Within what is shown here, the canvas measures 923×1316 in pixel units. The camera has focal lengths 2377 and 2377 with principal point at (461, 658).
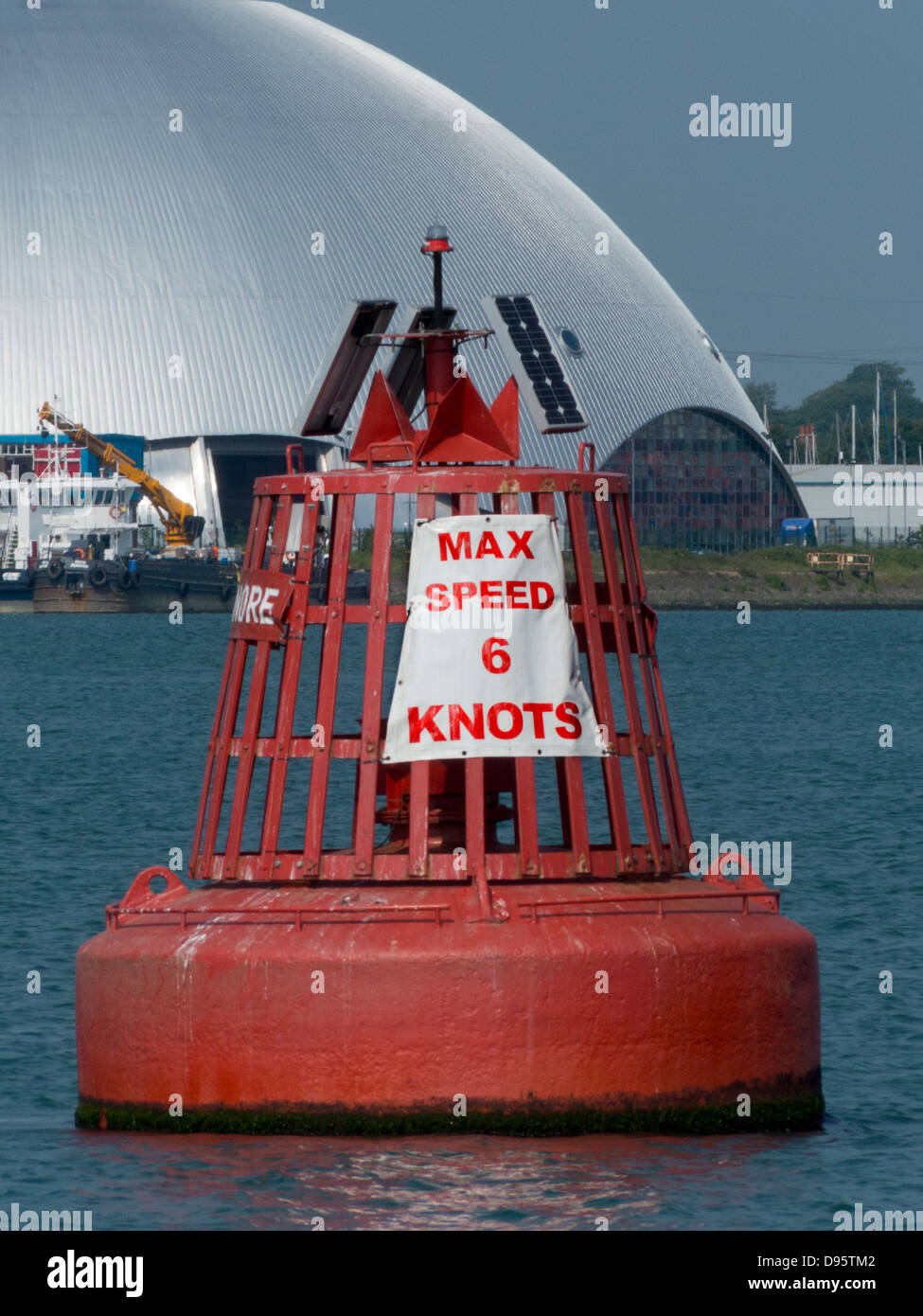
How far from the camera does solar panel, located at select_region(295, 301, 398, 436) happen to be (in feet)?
39.2

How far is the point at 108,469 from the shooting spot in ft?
288

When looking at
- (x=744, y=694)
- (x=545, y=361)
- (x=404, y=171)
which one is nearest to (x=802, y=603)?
(x=404, y=171)

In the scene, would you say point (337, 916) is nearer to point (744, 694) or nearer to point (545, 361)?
point (545, 361)

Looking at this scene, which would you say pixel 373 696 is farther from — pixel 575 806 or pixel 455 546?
pixel 575 806

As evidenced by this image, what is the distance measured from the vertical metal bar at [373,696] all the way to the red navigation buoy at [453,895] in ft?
0.06

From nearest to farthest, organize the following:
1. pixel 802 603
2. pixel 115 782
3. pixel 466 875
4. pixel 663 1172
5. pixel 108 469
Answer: pixel 663 1172 → pixel 466 875 → pixel 115 782 → pixel 108 469 → pixel 802 603

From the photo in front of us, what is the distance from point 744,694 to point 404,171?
1800 inches

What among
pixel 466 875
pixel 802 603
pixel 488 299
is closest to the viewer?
pixel 466 875

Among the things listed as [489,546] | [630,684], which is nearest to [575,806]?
[630,684]

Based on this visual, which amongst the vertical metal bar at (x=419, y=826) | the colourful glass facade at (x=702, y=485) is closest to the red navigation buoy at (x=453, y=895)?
Result: the vertical metal bar at (x=419, y=826)

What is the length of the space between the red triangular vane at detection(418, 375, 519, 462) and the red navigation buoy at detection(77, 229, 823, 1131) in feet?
0.05

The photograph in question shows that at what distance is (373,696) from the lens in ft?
36.2

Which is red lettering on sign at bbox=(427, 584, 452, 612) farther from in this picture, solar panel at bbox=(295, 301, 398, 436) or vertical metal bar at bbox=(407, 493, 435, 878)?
solar panel at bbox=(295, 301, 398, 436)

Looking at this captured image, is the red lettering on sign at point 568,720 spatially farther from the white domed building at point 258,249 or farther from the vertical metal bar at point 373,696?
the white domed building at point 258,249
